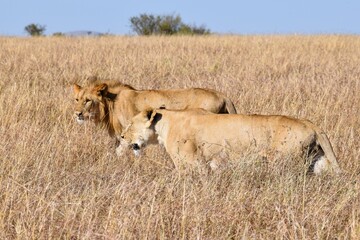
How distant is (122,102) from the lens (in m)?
7.52

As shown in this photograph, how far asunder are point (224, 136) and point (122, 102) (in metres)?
2.07

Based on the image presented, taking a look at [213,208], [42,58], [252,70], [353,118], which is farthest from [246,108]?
[42,58]

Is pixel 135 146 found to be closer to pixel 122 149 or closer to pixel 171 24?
pixel 122 149

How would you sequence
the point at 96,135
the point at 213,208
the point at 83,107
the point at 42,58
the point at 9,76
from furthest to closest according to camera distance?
the point at 42,58 → the point at 9,76 → the point at 83,107 → the point at 96,135 → the point at 213,208

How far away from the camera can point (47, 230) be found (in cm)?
386

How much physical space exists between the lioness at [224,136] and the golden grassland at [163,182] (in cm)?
20

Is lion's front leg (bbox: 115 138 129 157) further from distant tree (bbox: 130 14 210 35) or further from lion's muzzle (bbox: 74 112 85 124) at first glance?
distant tree (bbox: 130 14 210 35)

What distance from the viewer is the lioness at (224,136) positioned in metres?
5.34

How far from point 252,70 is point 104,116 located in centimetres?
515

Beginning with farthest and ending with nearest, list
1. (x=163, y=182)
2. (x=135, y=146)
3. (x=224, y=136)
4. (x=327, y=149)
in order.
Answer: (x=135, y=146)
(x=224, y=136)
(x=327, y=149)
(x=163, y=182)

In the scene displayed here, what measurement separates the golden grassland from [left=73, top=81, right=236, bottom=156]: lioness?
0.69ft

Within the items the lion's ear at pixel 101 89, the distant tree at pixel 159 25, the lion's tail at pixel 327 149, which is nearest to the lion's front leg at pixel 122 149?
the lion's ear at pixel 101 89

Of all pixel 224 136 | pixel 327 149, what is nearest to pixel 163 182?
pixel 224 136

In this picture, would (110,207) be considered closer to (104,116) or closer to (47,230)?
(47,230)
